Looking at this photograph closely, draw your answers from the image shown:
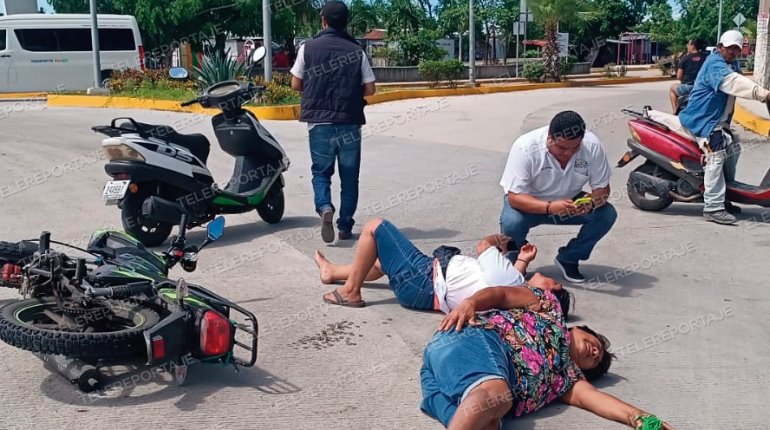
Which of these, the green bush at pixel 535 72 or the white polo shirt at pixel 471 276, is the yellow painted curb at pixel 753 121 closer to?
the white polo shirt at pixel 471 276

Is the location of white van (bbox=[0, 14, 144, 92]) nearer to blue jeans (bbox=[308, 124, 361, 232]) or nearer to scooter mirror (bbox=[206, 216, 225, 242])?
blue jeans (bbox=[308, 124, 361, 232])

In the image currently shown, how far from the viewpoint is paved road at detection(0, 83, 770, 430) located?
12.3 ft

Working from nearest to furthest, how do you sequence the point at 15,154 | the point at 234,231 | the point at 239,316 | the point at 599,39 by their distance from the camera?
1. the point at 239,316
2. the point at 234,231
3. the point at 15,154
4. the point at 599,39

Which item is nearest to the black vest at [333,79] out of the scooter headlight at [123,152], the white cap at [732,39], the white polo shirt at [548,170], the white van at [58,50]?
the scooter headlight at [123,152]

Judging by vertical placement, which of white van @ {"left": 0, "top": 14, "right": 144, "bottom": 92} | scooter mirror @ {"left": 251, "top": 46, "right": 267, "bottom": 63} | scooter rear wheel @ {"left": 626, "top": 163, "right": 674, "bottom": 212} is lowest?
scooter rear wheel @ {"left": 626, "top": 163, "right": 674, "bottom": 212}

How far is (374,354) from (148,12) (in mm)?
27897

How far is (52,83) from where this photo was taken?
24047mm

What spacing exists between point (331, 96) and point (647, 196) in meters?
3.51

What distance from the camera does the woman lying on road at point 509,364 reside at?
3.38m

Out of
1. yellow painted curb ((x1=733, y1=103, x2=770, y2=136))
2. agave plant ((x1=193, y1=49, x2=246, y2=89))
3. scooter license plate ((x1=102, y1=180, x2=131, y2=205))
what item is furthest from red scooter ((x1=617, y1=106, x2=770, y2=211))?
agave plant ((x1=193, y1=49, x2=246, y2=89))

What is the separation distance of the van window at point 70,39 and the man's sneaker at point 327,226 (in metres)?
20.2

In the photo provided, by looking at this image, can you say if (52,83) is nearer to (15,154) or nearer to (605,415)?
(15,154)

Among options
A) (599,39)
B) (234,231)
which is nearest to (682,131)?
(234,231)

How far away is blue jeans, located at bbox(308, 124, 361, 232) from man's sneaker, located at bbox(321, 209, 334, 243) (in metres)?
0.06
